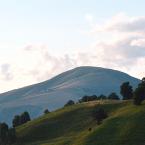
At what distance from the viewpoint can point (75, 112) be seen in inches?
6299

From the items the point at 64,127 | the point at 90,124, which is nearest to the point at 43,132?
the point at 64,127

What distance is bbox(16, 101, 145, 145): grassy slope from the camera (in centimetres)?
11119

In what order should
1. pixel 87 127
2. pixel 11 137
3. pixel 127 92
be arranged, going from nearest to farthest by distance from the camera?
pixel 87 127 → pixel 11 137 → pixel 127 92

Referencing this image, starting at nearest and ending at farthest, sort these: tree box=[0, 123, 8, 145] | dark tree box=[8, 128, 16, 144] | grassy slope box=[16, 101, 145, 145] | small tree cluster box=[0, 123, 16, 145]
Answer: grassy slope box=[16, 101, 145, 145]
dark tree box=[8, 128, 16, 144]
small tree cluster box=[0, 123, 16, 145]
tree box=[0, 123, 8, 145]

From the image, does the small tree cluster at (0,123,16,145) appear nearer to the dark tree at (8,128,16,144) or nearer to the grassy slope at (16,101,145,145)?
the dark tree at (8,128,16,144)

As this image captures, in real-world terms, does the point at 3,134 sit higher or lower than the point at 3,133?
lower

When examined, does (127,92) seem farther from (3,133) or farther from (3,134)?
(3,134)

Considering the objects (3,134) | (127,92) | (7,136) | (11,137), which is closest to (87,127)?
(11,137)

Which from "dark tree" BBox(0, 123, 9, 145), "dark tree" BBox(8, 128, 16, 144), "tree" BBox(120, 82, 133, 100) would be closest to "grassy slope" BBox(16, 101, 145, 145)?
"dark tree" BBox(8, 128, 16, 144)

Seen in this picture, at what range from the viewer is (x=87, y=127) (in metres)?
141

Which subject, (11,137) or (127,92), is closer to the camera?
(11,137)

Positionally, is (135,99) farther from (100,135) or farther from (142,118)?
(100,135)

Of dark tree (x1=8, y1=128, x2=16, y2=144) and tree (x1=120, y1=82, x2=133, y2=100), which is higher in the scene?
tree (x1=120, y1=82, x2=133, y2=100)

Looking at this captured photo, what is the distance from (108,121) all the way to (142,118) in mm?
8801
